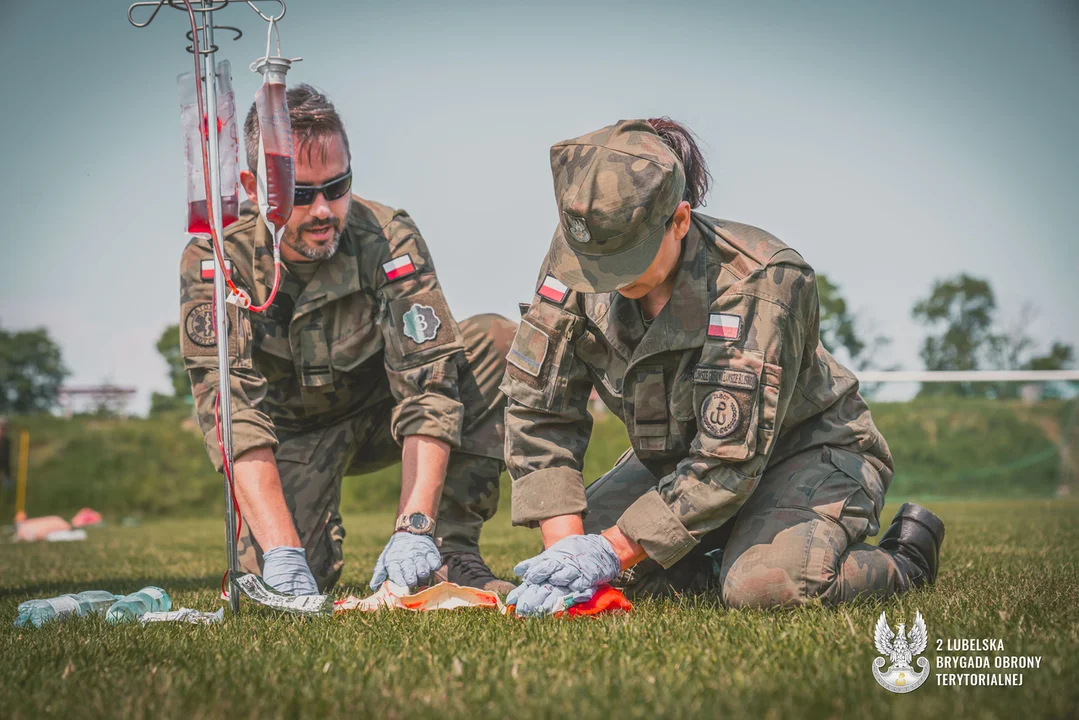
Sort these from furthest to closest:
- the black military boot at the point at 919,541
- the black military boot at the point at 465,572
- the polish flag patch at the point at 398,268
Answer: the polish flag patch at the point at 398,268 → the black military boot at the point at 465,572 → the black military boot at the point at 919,541

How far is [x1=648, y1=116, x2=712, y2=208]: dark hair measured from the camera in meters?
3.13

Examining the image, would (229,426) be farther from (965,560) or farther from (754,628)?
(965,560)

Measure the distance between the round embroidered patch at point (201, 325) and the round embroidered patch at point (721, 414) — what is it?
2065 millimetres

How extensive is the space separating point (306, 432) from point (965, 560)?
3.33m

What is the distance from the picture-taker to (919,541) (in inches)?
140

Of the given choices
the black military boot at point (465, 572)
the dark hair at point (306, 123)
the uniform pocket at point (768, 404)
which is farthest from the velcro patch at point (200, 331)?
the uniform pocket at point (768, 404)

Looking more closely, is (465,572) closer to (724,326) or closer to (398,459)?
(398,459)

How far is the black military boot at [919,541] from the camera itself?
3.55 m

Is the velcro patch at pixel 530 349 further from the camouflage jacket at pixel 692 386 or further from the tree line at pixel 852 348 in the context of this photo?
the tree line at pixel 852 348

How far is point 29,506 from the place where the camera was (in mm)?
16781

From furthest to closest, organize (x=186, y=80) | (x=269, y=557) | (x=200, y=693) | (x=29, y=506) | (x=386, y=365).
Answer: (x=29, y=506), (x=386, y=365), (x=269, y=557), (x=186, y=80), (x=200, y=693)

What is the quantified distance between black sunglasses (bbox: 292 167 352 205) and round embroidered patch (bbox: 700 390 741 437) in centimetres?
186

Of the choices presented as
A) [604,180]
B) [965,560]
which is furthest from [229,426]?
[965,560]

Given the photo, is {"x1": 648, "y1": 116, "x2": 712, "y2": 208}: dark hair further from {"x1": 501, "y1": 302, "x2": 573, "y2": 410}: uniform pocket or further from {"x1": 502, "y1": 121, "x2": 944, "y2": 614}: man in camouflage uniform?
{"x1": 501, "y1": 302, "x2": 573, "y2": 410}: uniform pocket
